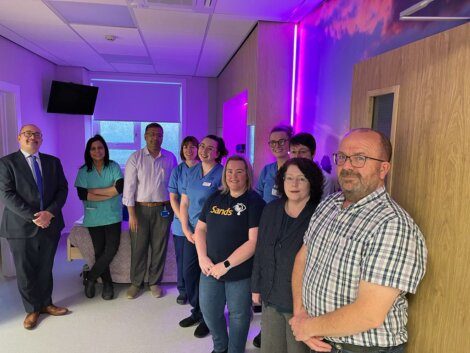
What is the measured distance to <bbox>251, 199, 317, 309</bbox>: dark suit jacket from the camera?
5.30 feet

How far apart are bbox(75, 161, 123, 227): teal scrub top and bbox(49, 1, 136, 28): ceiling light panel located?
52.5 inches

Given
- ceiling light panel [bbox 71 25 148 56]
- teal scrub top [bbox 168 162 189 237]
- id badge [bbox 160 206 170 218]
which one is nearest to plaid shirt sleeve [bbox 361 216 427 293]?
teal scrub top [bbox 168 162 189 237]

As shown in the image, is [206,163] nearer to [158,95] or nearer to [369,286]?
[369,286]

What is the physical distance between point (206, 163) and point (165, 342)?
1.37 meters

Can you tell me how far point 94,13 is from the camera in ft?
9.66

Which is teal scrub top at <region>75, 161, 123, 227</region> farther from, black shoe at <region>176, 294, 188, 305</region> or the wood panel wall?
the wood panel wall

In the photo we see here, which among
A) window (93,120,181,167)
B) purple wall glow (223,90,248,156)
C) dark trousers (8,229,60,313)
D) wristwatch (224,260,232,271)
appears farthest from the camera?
window (93,120,181,167)

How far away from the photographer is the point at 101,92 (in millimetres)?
5910

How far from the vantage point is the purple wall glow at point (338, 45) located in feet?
5.46

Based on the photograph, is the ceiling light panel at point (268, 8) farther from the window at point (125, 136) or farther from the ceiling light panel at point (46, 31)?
the window at point (125, 136)

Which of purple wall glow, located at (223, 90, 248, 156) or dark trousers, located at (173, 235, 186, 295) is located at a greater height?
purple wall glow, located at (223, 90, 248, 156)

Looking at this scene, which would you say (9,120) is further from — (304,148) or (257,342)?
(257,342)

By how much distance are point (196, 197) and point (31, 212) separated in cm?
125

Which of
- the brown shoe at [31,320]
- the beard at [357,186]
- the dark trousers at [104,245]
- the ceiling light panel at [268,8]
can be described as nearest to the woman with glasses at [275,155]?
the ceiling light panel at [268,8]
